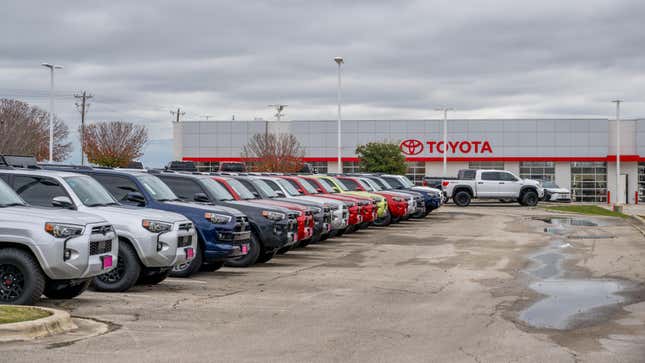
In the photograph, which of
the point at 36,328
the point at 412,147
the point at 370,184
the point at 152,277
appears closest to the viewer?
the point at 36,328

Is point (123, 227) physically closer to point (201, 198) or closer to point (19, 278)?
point (19, 278)

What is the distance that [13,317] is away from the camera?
9.92 metres

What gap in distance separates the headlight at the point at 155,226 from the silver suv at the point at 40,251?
70.7 inches

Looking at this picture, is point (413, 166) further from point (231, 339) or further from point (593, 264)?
point (231, 339)

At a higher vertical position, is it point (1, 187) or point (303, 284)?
point (1, 187)

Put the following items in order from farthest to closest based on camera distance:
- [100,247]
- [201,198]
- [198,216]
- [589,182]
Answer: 1. [589,182]
2. [201,198]
3. [198,216]
4. [100,247]

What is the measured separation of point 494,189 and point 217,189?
32.8 m

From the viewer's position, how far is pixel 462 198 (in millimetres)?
49812

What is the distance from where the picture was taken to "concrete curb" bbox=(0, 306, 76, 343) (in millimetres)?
9359

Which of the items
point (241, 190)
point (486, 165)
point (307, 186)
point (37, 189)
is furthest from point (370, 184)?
point (486, 165)

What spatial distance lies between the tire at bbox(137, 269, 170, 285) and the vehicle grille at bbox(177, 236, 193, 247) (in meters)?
0.52

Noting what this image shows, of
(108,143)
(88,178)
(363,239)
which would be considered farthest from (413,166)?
(88,178)

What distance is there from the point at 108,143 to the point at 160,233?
59.1m

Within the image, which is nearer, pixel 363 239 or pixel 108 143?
pixel 363 239
